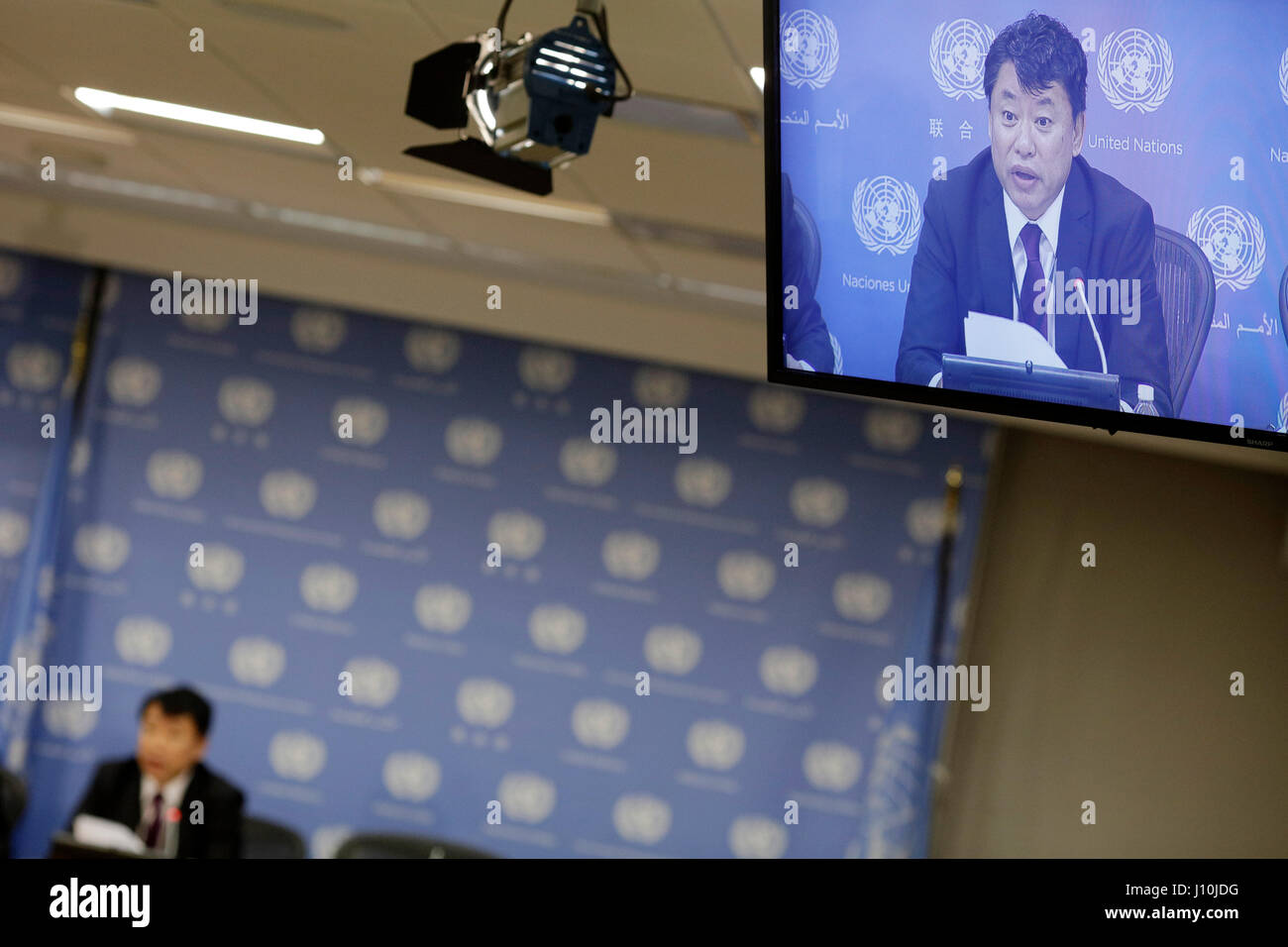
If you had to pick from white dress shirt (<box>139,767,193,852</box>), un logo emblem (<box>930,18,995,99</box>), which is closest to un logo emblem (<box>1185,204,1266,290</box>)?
un logo emblem (<box>930,18,995,99</box>)

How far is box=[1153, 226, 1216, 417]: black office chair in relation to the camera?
1.55 m

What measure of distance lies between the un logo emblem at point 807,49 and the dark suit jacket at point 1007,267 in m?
0.20

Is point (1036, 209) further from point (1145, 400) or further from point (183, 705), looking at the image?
point (183, 705)

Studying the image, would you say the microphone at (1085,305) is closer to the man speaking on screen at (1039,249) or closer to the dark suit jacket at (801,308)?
the man speaking on screen at (1039,249)

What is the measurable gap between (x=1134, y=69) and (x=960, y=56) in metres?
0.22

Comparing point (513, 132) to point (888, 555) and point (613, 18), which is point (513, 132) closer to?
point (613, 18)

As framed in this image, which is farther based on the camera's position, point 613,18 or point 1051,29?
point 613,18

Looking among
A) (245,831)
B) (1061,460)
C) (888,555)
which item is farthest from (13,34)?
(1061,460)

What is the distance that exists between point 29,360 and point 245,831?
2.22m

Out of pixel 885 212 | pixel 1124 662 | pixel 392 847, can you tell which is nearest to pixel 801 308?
pixel 885 212

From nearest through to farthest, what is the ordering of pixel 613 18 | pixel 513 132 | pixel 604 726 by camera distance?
pixel 513 132, pixel 613 18, pixel 604 726

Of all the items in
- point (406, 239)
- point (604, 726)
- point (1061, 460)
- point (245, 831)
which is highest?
point (406, 239)

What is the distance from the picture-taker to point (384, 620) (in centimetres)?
519

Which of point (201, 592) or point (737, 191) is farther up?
point (737, 191)
